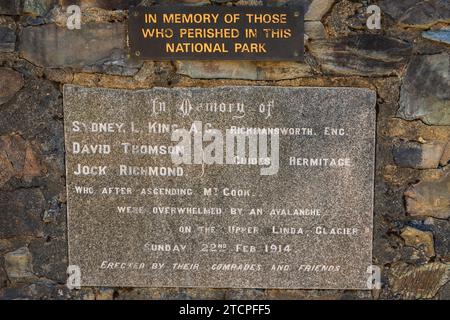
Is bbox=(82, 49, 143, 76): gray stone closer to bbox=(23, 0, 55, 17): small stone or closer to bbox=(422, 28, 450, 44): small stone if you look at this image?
bbox=(23, 0, 55, 17): small stone

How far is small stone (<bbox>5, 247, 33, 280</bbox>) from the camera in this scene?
258cm

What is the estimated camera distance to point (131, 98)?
2.46 meters

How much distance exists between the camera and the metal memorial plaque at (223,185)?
243 centimetres

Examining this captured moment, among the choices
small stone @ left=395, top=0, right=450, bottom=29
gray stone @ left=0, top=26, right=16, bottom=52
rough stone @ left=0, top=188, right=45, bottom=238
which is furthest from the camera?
rough stone @ left=0, top=188, right=45, bottom=238

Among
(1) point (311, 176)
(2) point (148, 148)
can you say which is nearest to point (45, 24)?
(2) point (148, 148)

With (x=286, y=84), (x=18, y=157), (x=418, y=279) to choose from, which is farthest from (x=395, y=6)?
(x=18, y=157)

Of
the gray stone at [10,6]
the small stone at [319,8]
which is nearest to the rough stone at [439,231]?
the small stone at [319,8]

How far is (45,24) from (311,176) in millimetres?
1517

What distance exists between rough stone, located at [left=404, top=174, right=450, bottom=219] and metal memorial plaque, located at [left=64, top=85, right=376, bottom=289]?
0.22 meters

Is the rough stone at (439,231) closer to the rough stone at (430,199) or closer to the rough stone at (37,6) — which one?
the rough stone at (430,199)

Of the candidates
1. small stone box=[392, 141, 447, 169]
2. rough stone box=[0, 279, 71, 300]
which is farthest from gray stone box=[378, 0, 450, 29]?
rough stone box=[0, 279, 71, 300]

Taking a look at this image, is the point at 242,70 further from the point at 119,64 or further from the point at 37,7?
the point at 37,7

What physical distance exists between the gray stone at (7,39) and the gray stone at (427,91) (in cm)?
194

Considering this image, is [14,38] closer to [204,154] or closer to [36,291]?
[204,154]
